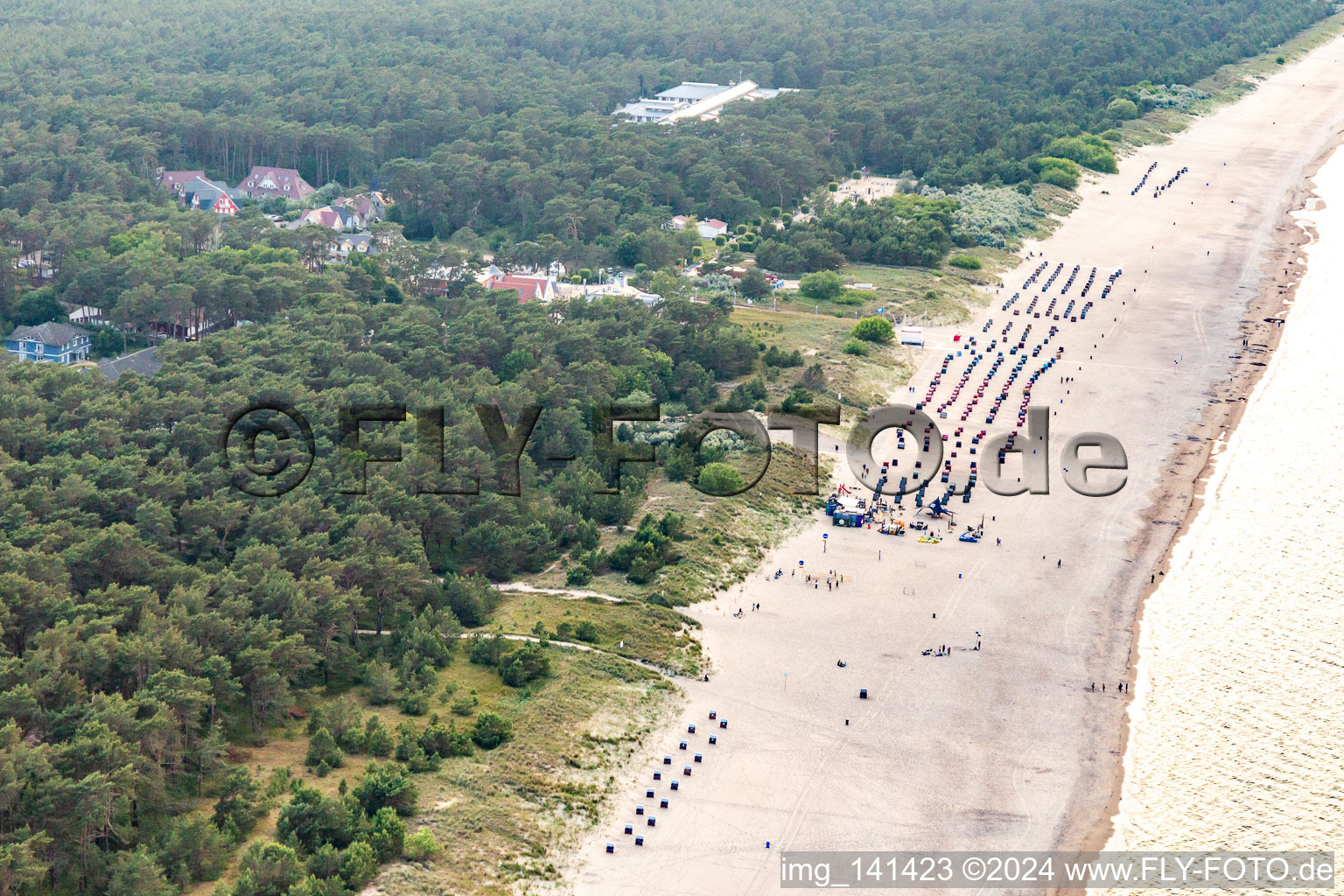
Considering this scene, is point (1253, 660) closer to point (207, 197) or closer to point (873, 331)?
point (873, 331)

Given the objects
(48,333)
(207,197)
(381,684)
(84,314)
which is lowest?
(381,684)

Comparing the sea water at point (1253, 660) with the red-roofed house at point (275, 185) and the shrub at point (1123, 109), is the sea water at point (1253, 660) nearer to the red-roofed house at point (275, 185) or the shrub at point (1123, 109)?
the shrub at point (1123, 109)

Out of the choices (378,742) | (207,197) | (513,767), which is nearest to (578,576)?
(513,767)

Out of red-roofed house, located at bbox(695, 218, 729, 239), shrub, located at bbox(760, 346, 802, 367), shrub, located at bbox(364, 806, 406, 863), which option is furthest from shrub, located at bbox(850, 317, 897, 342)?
shrub, located at bbox(364, 806, 406, 863)

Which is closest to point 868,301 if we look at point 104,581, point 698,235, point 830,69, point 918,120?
point 698,235

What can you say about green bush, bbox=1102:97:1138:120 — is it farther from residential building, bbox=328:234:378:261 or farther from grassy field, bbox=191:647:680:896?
grassy field, bbox=191:647:680:896

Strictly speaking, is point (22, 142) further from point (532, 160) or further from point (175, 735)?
point (175, 735)

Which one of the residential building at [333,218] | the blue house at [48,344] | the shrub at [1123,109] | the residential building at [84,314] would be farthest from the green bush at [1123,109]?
the blue house at [48,344]
